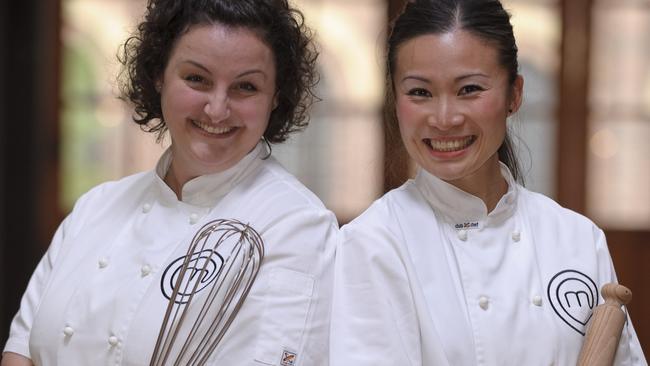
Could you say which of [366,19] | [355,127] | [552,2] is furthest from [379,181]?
[552,2]

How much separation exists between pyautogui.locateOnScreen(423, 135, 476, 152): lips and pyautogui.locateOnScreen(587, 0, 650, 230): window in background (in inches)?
103

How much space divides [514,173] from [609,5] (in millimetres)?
2555

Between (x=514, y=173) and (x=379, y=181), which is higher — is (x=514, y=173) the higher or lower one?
the higher one

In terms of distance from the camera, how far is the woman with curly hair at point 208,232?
1495mm

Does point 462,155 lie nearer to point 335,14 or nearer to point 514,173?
point 514,173

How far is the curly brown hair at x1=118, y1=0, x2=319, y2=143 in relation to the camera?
5.17 feet

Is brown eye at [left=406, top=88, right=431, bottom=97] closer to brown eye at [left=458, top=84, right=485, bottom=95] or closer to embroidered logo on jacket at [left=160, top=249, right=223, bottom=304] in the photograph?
brown eye at [left=458, top=84, right=485, bottom=95]

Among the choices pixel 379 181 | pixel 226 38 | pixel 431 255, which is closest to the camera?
pixel 431 255

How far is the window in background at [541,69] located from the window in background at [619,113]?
0.15 m

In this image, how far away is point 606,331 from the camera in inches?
53.8

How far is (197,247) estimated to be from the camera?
1.57 meters

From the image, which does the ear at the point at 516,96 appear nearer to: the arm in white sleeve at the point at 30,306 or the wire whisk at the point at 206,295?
the wire whisk at the point at 206,295

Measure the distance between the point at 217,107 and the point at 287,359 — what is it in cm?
41

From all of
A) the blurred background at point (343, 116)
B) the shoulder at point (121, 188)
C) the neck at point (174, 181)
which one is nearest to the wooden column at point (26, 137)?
the blurred background at point (343, 116)
